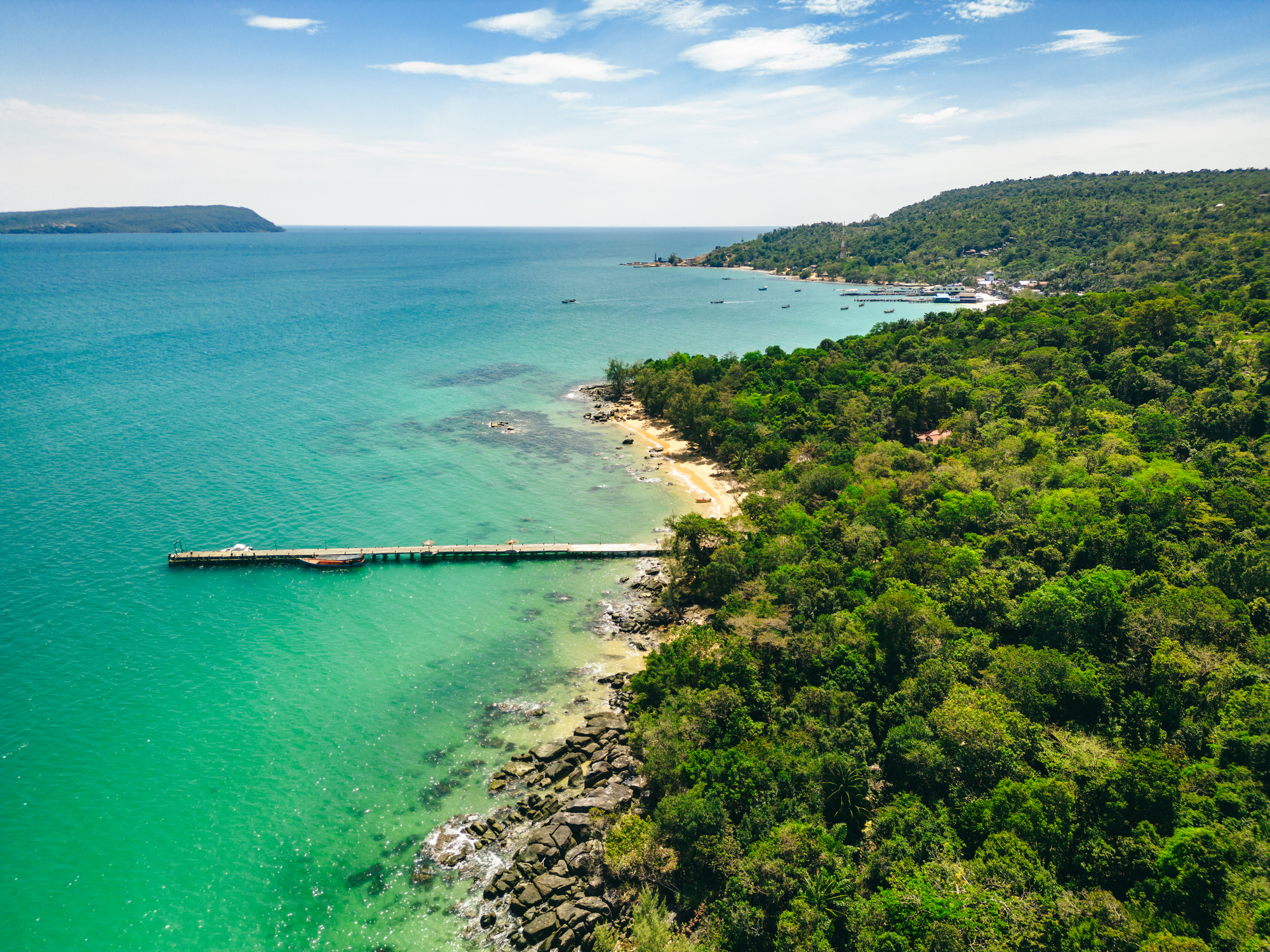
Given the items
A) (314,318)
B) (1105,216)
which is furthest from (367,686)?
(1105,216)

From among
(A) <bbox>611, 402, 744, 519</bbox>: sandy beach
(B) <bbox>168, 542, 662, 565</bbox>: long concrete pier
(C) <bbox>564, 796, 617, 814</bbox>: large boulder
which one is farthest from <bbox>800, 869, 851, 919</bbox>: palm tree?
(A) <bbox>611, 402, 744, 519</bbox>: sandy beach

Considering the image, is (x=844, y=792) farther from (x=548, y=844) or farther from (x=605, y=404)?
(x=605, y=404)

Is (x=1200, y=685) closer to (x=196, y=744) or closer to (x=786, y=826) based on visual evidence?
(x=786, y=826)

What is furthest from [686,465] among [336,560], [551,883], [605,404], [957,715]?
[551,883]

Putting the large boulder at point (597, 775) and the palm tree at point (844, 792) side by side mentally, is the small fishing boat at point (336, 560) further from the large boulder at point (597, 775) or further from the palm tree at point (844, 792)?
the palm tree at point (844, 792)

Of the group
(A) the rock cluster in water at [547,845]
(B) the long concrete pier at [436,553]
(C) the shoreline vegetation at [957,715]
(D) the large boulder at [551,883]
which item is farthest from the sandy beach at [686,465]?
(D) the large boulder at [551,883]

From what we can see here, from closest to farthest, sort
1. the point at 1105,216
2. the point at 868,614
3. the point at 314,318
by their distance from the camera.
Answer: the point at 868,614
the point at 314,318
the point at 1105,216
